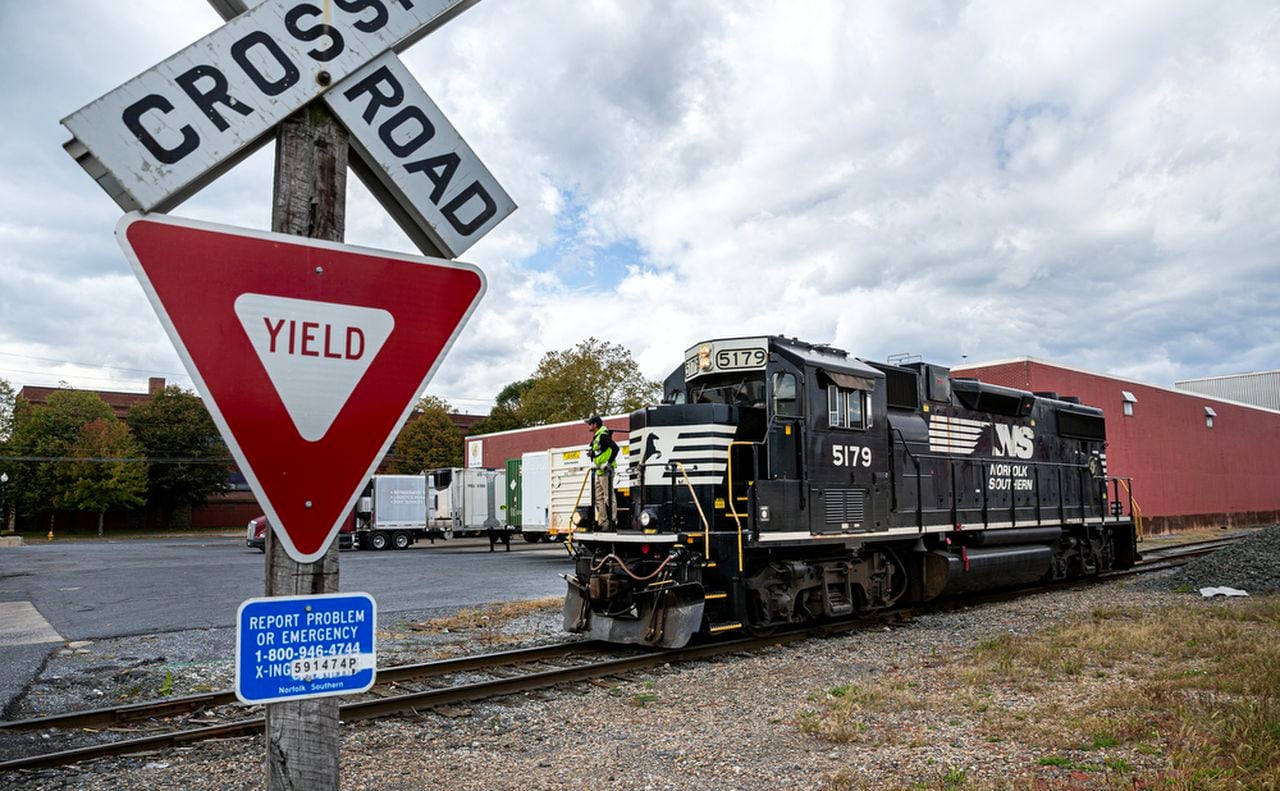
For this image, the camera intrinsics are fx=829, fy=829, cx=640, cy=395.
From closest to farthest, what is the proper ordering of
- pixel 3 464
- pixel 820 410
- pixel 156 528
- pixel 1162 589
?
pixel 820 410, pixel 1162 589, pixel 3 464, pixel 156 528

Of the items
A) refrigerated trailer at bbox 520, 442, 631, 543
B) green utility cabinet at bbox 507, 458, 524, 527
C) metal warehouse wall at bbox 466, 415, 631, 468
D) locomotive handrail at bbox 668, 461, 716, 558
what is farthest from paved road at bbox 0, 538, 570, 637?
metal warehouse wall at bbox 466, 415, 631, 468

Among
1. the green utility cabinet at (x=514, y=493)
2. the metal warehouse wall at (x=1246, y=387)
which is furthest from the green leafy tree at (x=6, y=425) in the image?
the metal warehouse wall at (x=1246, y=387)

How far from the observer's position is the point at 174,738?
619 centimetres

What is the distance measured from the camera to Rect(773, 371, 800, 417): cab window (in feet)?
33.6

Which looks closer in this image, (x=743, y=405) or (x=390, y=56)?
(x=390, y=56)

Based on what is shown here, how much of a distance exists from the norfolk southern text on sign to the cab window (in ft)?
27.2

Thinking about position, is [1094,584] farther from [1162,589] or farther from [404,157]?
[404,157]

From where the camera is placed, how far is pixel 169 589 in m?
17.4

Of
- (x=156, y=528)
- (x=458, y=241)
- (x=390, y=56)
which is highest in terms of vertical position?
(x=390, y=56)

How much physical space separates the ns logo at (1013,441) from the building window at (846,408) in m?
4.61

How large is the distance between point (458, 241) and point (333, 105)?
478 mm

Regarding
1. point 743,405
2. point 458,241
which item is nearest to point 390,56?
point 458,241

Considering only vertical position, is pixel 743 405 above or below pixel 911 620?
above

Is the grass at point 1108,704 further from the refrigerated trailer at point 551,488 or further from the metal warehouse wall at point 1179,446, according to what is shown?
the metal warehouse wall at point 1179,446
